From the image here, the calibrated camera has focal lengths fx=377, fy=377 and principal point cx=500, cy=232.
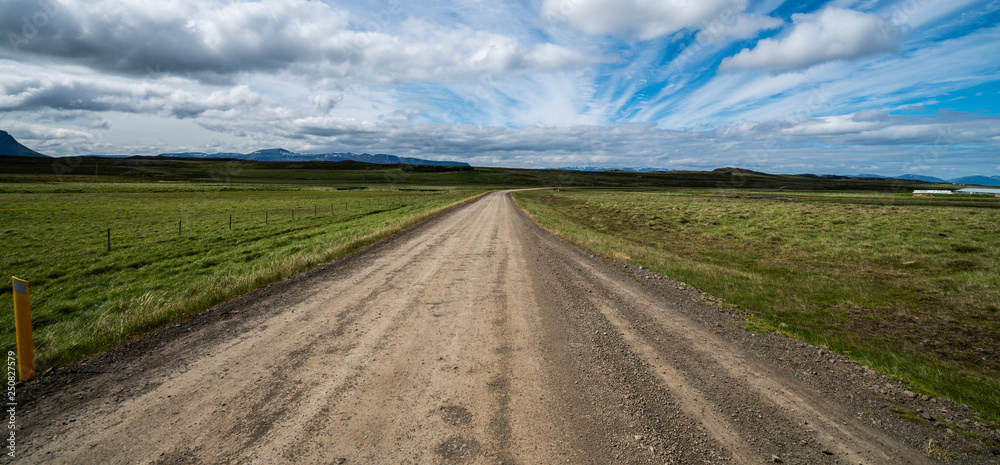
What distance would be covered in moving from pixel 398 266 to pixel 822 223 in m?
27.9

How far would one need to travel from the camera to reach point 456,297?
30.3ft

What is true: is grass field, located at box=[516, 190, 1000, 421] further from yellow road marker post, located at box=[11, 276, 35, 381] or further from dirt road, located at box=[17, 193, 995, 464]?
yellow road marker post, located at box=[11, 276, 35, 381]

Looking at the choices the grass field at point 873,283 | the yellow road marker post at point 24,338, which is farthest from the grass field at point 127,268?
the grass field at point 873,283

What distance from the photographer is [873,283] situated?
1201 cm

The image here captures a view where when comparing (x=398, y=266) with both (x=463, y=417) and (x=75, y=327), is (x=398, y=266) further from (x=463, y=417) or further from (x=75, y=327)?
(x=463, y=417)

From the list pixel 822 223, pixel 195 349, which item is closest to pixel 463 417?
pixel 195 349

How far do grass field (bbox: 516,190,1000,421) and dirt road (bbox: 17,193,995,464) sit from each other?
4.65 feet

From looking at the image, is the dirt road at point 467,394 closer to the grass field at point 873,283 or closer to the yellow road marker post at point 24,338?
the yellow road marker post at point 24,338

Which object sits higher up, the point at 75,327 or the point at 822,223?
the point at 822,223

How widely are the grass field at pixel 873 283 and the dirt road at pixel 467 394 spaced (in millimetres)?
1418

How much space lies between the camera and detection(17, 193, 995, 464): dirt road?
3.72 metres

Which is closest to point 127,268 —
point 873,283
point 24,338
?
point 24,338

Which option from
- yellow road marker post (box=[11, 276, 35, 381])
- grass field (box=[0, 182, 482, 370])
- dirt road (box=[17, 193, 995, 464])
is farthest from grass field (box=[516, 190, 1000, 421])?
grass field (box=[0, 182, 482, 370])

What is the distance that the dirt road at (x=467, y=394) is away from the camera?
3719 mm
